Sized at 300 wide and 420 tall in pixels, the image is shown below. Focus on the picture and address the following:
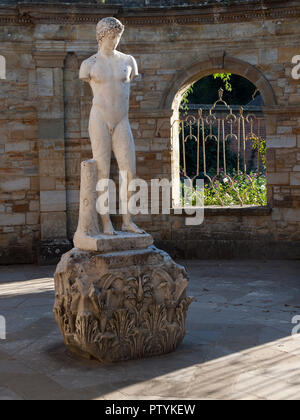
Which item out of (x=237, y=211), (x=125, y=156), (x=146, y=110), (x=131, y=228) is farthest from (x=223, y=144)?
(x=131, y=228)

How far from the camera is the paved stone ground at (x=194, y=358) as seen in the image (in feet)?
13.1

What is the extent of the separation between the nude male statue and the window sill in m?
4.37

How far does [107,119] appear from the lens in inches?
196

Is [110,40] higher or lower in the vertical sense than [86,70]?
higher

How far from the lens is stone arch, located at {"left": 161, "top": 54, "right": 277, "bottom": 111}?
909cm

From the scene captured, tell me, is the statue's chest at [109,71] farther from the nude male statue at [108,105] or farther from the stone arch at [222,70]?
the stone arch at [222,70]

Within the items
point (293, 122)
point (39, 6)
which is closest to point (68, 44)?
point (39, 6)

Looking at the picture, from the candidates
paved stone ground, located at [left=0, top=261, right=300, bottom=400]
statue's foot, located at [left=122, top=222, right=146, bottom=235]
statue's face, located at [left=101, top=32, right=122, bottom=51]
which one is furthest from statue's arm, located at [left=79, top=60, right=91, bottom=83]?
paved stone ground, located at [left=0, top=261, right=300, bottom=400]

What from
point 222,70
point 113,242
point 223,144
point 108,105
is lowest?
point 113,242

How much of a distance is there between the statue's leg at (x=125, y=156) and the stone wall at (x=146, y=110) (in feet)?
13.7

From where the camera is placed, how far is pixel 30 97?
9203mm

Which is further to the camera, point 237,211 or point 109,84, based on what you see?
point 237,211

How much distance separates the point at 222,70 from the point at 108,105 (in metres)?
4.86

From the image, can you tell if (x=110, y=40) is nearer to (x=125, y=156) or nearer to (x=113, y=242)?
(x=125, y=156)
